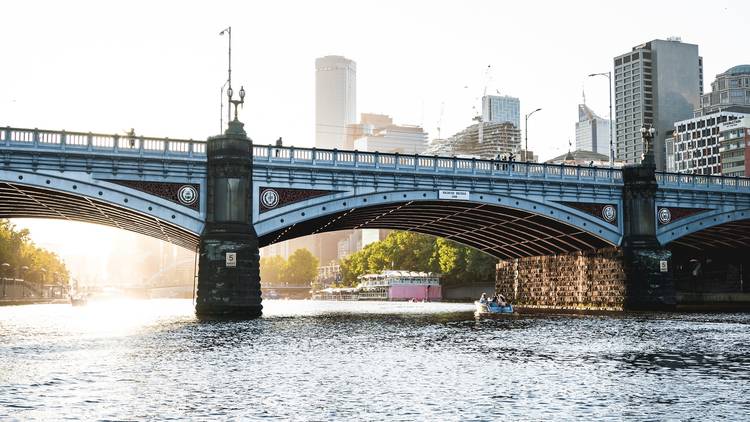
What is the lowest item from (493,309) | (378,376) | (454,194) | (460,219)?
(378,376)

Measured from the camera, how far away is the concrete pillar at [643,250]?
249 feet

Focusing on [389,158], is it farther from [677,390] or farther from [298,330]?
[677,390]

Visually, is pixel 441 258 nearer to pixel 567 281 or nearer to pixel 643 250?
pixel 567 281

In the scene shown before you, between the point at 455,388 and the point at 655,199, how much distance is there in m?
58.0

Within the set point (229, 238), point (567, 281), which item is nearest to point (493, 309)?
point (567, 281)

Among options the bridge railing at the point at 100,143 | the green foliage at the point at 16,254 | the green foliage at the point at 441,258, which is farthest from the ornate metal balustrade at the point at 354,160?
the green foliage at the point at 16,254

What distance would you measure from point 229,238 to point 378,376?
3467 centimetres

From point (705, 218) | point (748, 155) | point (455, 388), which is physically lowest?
point (455, 388)

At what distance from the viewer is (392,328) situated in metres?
57.7

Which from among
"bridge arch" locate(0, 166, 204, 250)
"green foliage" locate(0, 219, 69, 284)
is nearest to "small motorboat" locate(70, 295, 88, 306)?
"green foliage" locate(0, 219, 69, 284)

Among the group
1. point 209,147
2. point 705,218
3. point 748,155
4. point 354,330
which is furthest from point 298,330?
point 748,155

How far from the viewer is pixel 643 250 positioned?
76.7 meters

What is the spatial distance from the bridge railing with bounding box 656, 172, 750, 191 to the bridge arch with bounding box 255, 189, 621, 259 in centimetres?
709

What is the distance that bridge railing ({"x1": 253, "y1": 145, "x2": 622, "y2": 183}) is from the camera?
2594 inches
